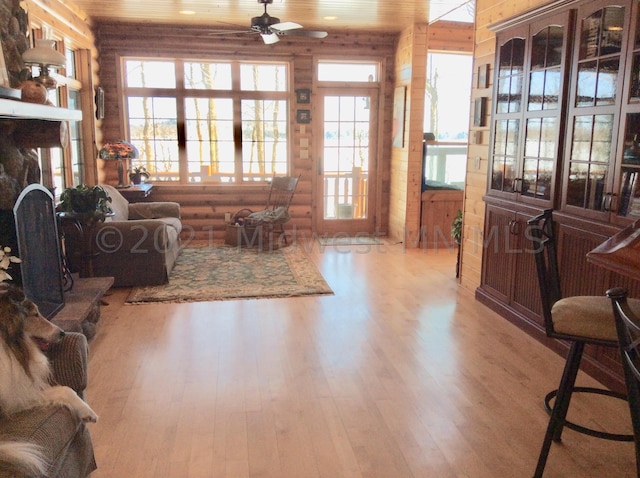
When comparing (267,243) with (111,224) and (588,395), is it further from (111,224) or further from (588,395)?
(588,395)

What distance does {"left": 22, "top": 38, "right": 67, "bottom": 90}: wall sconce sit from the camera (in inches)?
131

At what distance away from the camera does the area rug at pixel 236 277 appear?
15.0ft

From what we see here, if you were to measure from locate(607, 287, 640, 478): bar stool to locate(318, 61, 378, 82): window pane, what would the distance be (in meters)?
6.14

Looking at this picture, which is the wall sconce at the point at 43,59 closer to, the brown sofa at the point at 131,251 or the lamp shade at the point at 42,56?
the lamp shade at the point at 42,56

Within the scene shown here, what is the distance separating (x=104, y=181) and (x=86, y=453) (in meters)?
5.36

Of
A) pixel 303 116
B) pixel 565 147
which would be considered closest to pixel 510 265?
pixel 565 147

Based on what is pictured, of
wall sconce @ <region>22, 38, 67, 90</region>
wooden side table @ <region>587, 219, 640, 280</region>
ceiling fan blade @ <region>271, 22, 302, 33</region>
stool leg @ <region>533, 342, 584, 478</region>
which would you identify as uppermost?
ceiling fan blade @ <region>271, 22, 302, 33</region>

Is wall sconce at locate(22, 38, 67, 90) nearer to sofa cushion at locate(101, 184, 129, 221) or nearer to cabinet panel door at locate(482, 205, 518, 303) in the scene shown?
sofa cushion at locate(101, 184, 129, 221)

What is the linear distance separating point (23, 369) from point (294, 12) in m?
5.19

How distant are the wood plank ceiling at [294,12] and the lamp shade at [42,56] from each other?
236 centimetres

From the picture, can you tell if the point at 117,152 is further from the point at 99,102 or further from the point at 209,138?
the point at 209,138

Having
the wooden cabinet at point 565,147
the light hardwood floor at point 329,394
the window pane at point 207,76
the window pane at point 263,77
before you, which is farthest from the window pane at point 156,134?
the wooden cabinet at point 565,147

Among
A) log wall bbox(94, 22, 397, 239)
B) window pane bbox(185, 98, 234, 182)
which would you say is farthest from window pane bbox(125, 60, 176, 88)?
window pane bbox(185, 98, 234, 182)

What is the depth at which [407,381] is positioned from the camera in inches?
117
